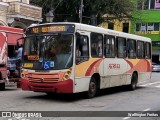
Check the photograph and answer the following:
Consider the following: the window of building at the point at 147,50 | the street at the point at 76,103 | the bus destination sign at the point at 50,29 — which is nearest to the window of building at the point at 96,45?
the bus destination sign at the point at 50,29

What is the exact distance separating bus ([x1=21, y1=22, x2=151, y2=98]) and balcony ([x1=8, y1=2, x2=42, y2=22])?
48.3ft

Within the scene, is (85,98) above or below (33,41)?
below

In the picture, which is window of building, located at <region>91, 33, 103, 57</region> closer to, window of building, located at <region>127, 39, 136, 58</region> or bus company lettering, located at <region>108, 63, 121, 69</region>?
bus company lettering, located at <region>108, 63, 121, 69</region>

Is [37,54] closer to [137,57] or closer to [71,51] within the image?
[71,51]

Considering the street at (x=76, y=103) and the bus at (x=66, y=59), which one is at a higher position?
the bus at (x=66, y=59)

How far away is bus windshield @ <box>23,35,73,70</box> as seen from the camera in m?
14.2

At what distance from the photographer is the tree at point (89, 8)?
41.0m

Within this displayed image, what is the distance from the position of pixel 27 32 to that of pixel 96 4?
25876mm

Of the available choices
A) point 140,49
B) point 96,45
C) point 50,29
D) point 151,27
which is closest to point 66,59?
point 50,29

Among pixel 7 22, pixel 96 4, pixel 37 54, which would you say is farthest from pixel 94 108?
pixel 96 4

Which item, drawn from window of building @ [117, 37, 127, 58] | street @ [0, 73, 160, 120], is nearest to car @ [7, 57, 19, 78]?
street @ [0, 73, 160, 120]

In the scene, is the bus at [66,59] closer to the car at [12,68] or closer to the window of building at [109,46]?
the window of building at [109,46]

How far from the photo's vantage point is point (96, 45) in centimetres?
1595

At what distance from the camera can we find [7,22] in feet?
99.7
